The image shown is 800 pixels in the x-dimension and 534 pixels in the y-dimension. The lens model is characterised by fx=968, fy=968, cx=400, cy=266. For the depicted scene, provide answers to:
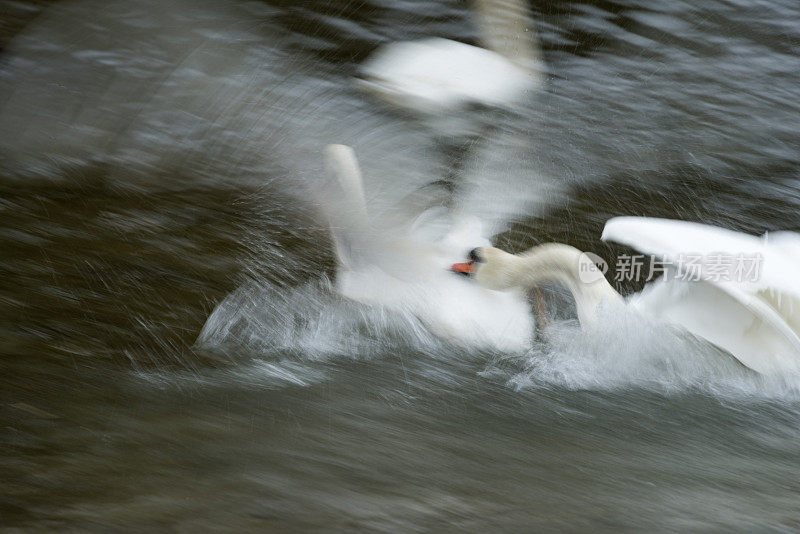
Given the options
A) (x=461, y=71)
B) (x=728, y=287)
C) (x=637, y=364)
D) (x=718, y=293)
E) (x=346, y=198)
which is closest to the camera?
(x=728, y=287)

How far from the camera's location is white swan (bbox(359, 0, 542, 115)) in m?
3.74

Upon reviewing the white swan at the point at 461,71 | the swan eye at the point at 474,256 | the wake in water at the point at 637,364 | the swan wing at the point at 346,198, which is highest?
the white swan at the point at 461,71

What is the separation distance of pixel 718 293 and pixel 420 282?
2.91 ft

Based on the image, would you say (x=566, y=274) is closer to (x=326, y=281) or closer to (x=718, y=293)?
(x=718, y=293)

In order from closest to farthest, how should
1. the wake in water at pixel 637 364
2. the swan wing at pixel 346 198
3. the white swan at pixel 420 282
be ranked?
the wake in water at pixel 637 364 < the white swan at pixel 420 282 < the swan wing at pixel 346 198

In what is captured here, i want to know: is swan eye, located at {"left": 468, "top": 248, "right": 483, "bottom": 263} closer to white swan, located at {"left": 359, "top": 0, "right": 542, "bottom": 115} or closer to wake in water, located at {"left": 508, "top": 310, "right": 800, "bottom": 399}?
wake in water, located at {"left": 508, "top": 310, "right": 800, "bottom": 399}

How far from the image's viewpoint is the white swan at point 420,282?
2.81m

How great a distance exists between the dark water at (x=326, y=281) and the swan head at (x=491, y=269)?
9.5 inches

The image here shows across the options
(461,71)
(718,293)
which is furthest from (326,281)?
(461,71)

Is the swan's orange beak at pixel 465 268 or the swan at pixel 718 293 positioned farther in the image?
the swan's orange beak at pixel 465 268

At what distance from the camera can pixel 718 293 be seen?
2.50 m

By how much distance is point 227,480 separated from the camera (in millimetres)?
1677

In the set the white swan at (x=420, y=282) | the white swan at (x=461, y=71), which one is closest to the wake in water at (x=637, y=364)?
the white swan at (x=420, y=282)

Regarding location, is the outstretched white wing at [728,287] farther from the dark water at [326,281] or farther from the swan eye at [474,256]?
the swan eye at [474,256]
